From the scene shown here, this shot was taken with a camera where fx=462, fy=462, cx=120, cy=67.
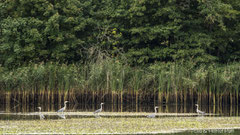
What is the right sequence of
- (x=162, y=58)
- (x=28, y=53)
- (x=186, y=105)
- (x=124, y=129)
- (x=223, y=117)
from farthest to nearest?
(x=162, y=58)
(x=28, y=53)
(x=186, y=105)
(x=223, y=117)
(x=124, y=129)

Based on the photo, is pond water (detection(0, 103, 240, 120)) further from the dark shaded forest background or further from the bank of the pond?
the bank of the pond

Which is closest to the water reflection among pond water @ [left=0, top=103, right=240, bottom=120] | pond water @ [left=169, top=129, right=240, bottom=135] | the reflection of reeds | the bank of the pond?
pond water @ [left=0, top=103, right=240, bottom=120]

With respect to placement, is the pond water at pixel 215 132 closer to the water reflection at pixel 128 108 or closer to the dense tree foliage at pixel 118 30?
the water reflection at pixel 128 108

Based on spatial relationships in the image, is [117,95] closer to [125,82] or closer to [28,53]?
[125,82]

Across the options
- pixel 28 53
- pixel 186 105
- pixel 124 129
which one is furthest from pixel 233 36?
pixel 124 129

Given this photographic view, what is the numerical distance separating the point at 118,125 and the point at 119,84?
408 inches

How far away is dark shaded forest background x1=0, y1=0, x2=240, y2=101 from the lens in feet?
98.3

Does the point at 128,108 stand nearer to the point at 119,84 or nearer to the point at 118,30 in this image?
the point at 119,84

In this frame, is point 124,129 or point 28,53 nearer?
point 124,129

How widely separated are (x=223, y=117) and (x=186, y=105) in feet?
23.8

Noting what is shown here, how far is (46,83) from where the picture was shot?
99.2 feet

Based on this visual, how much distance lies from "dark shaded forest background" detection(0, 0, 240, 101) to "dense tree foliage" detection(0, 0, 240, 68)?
8 centimetres

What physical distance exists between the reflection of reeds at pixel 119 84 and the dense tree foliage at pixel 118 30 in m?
4.54

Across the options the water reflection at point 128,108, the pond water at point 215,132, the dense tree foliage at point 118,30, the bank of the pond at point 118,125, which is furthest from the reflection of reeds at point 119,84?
the pond water at point 215,132
